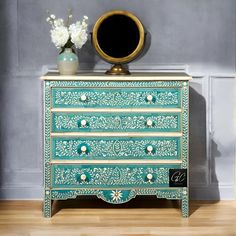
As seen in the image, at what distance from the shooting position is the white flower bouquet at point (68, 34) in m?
4.56

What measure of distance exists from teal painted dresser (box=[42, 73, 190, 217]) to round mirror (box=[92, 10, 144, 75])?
1.27 feet

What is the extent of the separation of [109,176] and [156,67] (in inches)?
36.9

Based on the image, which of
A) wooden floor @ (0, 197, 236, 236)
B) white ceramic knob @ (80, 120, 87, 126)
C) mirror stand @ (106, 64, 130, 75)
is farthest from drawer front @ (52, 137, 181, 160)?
mirror stand @ (106, 64, 130, 75)

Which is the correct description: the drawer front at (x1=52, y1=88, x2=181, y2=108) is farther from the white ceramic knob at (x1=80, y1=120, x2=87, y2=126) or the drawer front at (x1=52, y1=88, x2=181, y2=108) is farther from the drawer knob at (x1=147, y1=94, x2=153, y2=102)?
the white ceramic knob at (x1=80, y1=120, x2=87, y2=126)

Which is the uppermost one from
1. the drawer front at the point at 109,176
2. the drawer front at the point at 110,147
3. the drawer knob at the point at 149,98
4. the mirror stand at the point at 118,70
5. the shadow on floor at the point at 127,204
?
the mirror stand at the point at 118,70

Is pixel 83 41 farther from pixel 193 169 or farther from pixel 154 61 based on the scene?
pixel 193 169

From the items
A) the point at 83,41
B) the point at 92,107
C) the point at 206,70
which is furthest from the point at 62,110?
the point at 206,70

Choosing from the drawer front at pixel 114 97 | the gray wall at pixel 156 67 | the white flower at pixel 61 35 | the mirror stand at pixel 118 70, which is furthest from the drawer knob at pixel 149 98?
the white flower at pixel 61 35

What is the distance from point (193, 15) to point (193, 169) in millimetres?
1138

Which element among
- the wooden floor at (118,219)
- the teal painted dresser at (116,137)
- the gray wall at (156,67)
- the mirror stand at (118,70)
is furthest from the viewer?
the gray wall at (156,67)

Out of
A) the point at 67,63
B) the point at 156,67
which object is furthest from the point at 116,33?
the point at 67,63

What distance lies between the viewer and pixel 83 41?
4617 mm

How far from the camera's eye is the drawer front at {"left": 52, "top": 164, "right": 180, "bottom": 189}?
452 centimetres

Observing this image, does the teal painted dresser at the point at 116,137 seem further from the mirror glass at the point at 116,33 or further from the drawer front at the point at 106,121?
the mirror glass at the point at 116,33
